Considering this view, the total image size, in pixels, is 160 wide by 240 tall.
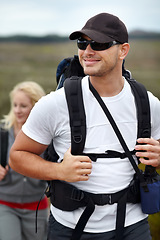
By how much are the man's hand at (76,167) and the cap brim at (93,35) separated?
28.6 inches

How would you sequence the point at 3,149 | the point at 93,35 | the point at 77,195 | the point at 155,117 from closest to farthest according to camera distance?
the point at 93,35 → the point at 77,195 → the point at 155,117 → the point at 3,149

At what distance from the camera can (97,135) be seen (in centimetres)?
232

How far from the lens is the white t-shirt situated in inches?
89.9

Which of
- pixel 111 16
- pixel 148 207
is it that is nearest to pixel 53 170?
pixel 148 207

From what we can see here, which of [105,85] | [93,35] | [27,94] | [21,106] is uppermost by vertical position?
[93,35]

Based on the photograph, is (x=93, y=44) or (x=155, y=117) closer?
(x=93, y=44)

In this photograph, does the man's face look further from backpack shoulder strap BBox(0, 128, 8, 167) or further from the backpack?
backpack shoulder strap BBox(0, 128, 8, 167)

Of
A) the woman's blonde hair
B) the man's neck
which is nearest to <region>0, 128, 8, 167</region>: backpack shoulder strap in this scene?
the woman's blonde hair

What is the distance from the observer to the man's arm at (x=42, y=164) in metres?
2.15

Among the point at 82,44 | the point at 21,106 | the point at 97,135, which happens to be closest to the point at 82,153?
the point at 97,135

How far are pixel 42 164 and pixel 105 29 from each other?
0.95m

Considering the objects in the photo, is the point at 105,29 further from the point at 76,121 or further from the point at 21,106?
the point at 21,106

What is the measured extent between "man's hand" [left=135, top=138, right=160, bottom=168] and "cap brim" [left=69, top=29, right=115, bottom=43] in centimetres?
66

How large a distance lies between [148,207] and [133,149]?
0.41 meters
